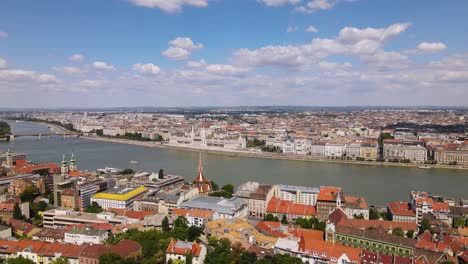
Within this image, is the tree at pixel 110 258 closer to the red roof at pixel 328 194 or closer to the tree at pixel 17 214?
the tree at pixel 17 214

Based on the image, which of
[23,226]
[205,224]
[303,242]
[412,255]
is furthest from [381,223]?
[23,226]

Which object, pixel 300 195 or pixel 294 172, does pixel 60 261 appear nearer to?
pixel 300 195

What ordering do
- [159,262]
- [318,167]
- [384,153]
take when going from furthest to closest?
[384,153]
[318,167]
[159,262]

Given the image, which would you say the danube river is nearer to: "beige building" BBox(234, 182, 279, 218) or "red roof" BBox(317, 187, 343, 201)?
"red roof" BBox(317, 187, 343, 201)

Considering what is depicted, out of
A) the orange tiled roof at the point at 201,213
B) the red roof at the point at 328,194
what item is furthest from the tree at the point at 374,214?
the orange tiled roof at the point at 201,213

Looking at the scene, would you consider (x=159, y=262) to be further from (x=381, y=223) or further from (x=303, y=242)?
(x=381, y=223)
